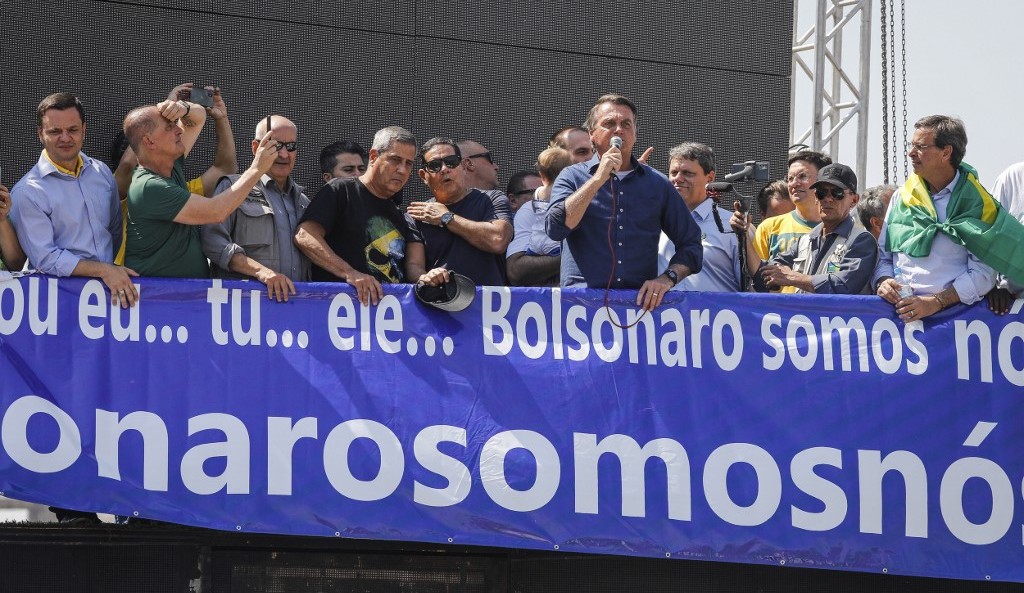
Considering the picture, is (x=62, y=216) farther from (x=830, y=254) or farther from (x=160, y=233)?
(x=830, y=254)

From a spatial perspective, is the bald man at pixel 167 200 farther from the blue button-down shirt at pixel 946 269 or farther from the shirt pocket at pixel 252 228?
the blue button-down shirt at pixel 946 269

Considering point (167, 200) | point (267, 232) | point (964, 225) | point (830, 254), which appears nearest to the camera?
point (167, 200)

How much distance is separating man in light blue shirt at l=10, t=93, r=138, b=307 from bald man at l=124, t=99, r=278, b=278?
16 centimetres

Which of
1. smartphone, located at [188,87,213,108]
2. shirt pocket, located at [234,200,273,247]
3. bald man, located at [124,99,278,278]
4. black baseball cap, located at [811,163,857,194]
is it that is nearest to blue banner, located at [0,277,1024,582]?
bald man, located at [124,99,278,278]

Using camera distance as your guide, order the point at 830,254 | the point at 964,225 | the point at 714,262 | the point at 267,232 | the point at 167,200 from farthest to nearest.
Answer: the point at 714,262 < the point at 830,254 < the point at 267,232 < the point at 964,225 < the point at 167,200

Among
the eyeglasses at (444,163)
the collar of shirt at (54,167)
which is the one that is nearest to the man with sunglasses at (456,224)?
the eyeglasses at (444,163)

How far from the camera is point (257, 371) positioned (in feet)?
19.1

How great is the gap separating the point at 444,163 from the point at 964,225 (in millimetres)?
2534

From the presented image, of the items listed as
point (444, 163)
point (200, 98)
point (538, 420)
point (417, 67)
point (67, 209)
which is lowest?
point (538, 420)

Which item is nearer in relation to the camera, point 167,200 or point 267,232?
point 167,200

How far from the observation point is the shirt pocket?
247 inches

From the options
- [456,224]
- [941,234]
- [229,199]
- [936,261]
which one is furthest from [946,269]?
[229,199]

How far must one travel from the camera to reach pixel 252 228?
6.29 metres

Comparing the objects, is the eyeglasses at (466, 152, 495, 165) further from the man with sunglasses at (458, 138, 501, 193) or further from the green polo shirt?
the green polo shirt
